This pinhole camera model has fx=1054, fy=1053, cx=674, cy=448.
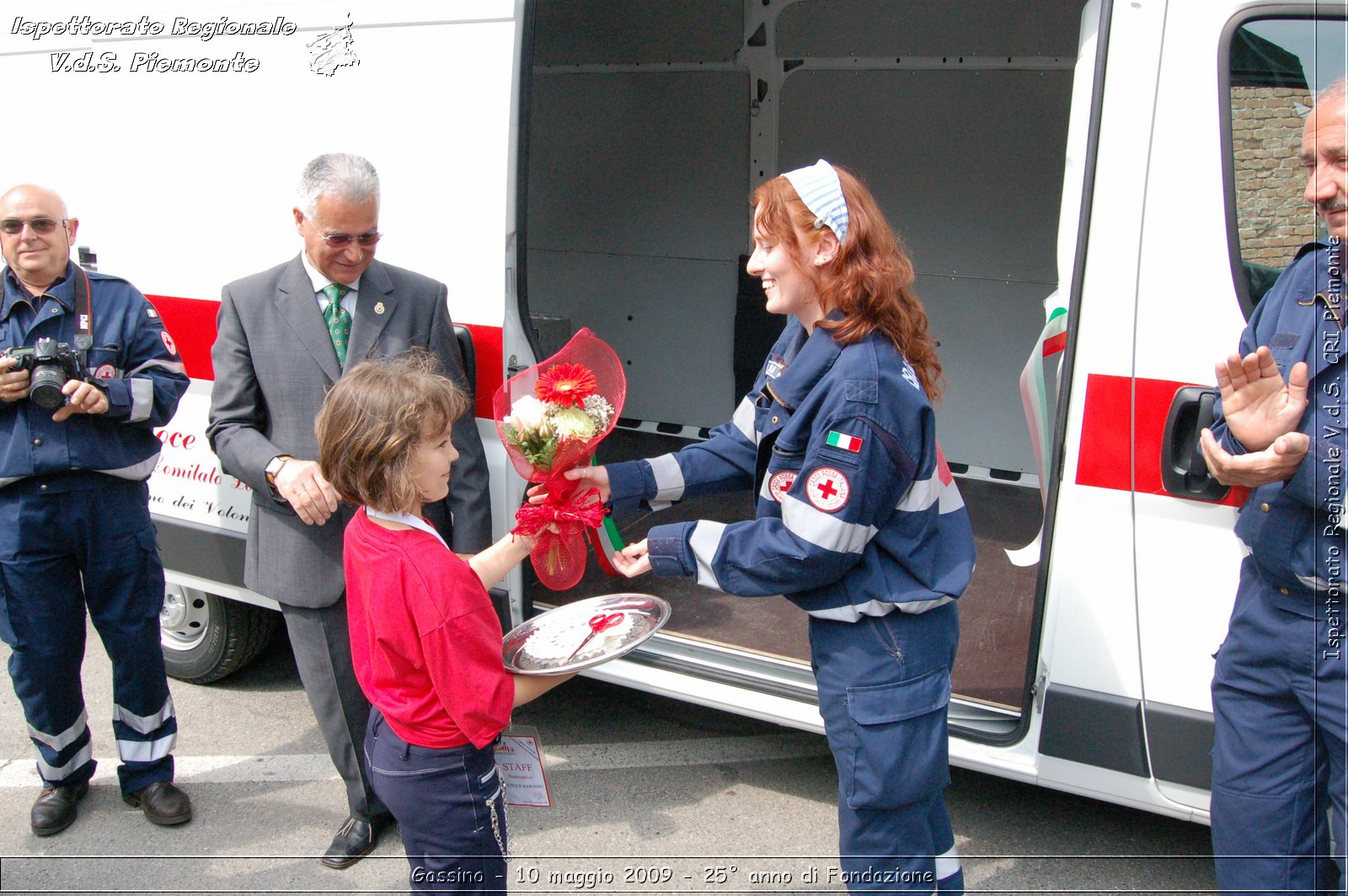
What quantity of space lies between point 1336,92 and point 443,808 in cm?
210

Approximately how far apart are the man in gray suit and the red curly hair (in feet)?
3.63

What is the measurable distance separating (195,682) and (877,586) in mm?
3114

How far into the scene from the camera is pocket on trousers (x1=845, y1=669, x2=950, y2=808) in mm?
2020

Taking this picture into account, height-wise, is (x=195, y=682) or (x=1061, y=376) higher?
(x=1061, y=376)

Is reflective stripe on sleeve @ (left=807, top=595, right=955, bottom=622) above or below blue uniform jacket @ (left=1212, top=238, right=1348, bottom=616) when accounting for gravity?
below

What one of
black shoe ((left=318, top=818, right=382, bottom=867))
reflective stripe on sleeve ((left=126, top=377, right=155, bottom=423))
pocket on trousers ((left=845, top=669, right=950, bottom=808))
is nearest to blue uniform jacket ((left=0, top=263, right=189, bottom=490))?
reflective stripe on sleeve ((left=126, top=377, right=155, bottom=423))

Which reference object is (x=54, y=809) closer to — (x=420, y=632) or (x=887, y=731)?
(x=420, y=632)

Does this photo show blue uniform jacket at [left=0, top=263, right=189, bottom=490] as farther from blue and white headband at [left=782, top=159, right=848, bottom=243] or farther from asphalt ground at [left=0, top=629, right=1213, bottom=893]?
blue and white headband at [left=782, top=159, right=848, bottom=243]

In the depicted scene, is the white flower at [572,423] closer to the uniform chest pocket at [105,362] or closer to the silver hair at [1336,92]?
the silver hair at [1336,92]

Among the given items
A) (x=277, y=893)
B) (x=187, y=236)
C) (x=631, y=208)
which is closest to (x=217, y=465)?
(x=187, y=236)

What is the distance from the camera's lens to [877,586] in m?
2.01

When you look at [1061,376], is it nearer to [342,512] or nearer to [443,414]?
[443,414]

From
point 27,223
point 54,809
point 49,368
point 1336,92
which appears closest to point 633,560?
point 1336,92

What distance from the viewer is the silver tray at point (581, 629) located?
2053 millimetres
